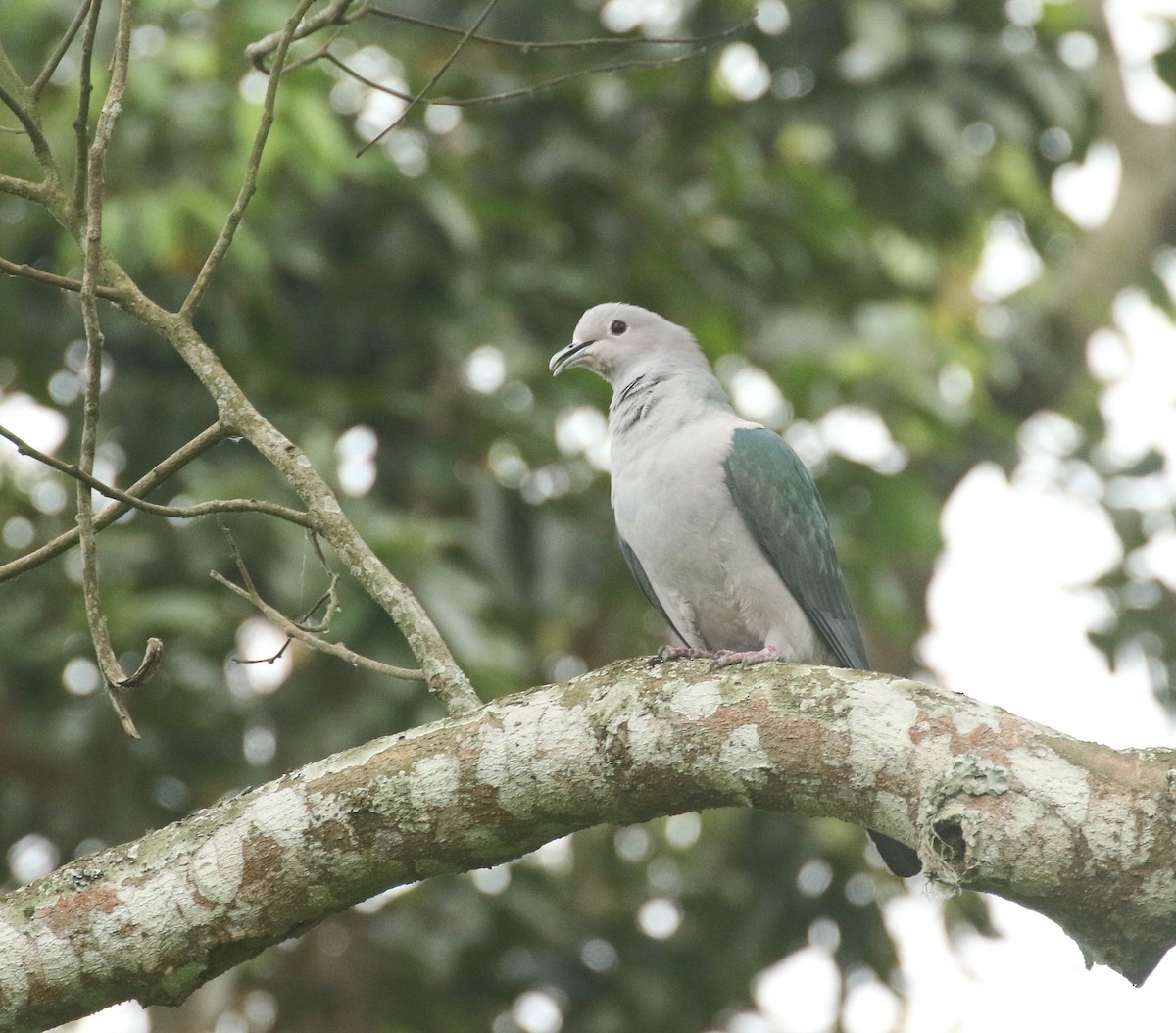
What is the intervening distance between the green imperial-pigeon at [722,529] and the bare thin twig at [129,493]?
4.49 ft

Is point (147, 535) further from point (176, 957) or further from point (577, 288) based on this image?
point (176, 957)

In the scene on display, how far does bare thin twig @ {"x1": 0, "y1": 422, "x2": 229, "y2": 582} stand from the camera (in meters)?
2.62

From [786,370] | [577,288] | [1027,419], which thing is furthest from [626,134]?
[1027,419]

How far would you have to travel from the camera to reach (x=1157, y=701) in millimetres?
6820

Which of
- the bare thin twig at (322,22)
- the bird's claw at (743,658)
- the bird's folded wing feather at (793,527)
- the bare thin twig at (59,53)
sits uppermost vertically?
the bare thin twig at (322,22)

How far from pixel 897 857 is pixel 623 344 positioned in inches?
69.3

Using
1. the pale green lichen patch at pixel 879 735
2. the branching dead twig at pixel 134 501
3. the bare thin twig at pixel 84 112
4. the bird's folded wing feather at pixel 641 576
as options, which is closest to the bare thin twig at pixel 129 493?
the branching dead twig at pixel 134 501

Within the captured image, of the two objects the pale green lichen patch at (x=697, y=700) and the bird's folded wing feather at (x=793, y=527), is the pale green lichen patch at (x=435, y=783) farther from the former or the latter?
the bird's folded wing feather at (x=793, y=527)

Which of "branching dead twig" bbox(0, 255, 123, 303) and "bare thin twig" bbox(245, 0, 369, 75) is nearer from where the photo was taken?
"branching dead twig" bbox(0, 255, 123, 303)

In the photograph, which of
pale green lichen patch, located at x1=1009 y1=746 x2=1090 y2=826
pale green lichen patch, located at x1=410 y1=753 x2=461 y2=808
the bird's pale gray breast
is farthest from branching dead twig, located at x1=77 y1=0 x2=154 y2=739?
the bird's pale gray breast

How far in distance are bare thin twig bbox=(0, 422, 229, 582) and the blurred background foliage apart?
1.28m

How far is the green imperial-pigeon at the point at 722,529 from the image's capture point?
379 centimetres

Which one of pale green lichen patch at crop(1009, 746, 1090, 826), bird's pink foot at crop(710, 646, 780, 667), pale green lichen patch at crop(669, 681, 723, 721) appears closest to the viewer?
pale green lichen patch at crop(1009, 746, 1090, 826)

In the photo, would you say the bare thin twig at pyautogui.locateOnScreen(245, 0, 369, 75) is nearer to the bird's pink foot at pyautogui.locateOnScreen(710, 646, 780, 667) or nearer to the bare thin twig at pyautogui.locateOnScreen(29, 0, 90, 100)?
the bare thin twig at pyautogui.locateOnScreen(29, 0, 90, 100)
